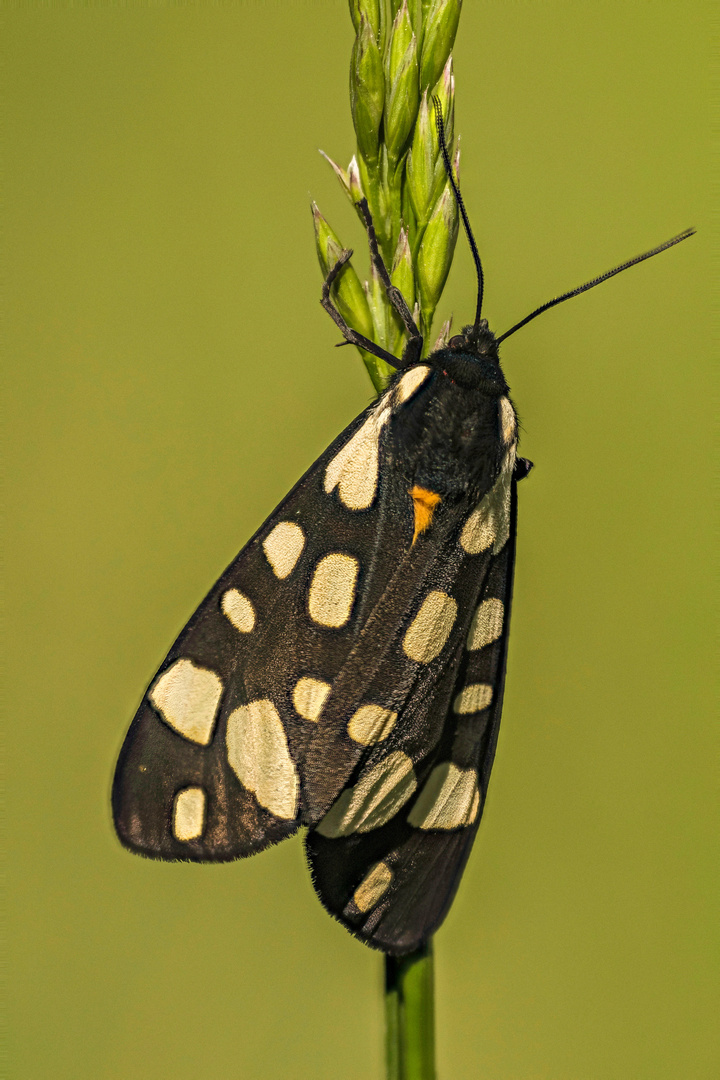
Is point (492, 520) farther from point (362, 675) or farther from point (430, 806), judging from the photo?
point (430, 806)

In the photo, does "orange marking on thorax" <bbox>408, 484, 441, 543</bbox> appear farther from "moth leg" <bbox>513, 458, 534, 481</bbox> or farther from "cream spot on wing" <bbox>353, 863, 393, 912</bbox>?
"cream spot on wing" <bbox>353, 863, 393, 912</bbox>

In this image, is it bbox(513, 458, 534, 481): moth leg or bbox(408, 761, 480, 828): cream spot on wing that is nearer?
bbox(408, 761, 480, 828): cream spot on wing

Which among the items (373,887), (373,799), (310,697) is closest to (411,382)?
(310,697)

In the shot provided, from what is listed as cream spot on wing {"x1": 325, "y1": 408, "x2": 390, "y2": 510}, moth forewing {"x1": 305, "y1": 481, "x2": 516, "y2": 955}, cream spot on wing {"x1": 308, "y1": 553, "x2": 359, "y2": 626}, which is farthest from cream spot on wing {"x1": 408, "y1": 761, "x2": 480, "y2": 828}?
cream spot on wing {"x1": 325, "y1": 408, "x2": 390, "y2": 510}

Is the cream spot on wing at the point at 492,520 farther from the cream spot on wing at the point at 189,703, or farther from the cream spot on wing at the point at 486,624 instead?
the cream spot on wing at the point at 189,703

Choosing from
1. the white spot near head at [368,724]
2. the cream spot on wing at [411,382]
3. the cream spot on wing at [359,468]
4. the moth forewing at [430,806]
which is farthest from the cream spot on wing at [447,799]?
the cream spot on wing at [411,382]
